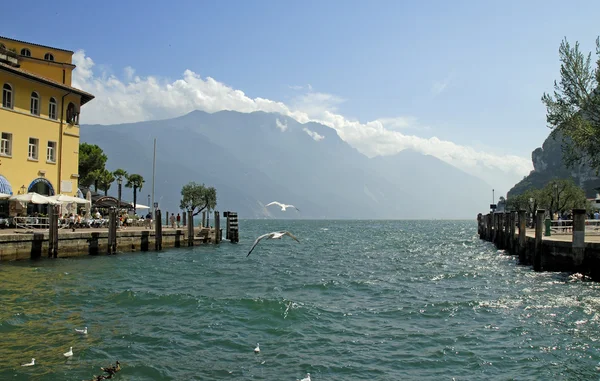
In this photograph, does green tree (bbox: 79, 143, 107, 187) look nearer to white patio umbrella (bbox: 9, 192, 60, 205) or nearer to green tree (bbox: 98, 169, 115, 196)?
green tree (bbox: 98, 169, 115, 196)

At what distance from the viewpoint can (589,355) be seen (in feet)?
37.8

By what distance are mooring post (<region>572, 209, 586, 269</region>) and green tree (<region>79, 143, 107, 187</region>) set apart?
Result: 59885mm

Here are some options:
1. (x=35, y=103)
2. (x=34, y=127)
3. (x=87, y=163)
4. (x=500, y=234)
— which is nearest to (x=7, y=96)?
(x=35, y=103)

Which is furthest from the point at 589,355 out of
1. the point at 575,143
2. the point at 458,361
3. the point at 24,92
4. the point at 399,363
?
the point at 24,92

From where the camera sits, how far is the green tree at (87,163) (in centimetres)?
6644

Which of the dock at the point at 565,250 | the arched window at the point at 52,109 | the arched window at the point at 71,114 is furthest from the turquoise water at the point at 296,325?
the arched window at the point at 71,114

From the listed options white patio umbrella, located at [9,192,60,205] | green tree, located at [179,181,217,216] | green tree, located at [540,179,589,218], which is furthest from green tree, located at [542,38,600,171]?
green tree, located at [179,181,217,216]

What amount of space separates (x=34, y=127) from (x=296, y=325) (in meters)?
30.5

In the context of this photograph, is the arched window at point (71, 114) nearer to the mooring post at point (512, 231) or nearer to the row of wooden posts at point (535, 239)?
the row of wooden posts at point (535, 239)

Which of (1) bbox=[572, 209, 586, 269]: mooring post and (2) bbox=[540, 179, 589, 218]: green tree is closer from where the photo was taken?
(1) bbox=[572, 209, 586, 269]: mooring post

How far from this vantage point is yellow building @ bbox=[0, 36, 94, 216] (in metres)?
34.2

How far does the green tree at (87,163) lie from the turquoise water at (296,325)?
→ 44457mm

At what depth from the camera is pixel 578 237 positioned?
22.2 metres

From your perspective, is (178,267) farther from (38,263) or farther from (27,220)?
(27,220)
